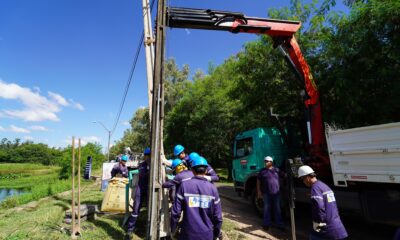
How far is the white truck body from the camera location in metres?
4.48

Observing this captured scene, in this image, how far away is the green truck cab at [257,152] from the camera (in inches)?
322

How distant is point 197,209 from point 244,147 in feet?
19.7

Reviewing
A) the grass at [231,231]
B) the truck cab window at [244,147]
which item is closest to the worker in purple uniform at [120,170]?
the truck cab window at [244,147]

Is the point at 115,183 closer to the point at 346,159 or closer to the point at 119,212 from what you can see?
the point at 119,212

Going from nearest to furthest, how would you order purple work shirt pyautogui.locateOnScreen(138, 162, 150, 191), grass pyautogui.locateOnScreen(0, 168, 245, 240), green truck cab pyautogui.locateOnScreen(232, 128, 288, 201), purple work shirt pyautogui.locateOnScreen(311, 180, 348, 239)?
purple work shirt pyautogui.locateOnScreen(311, 180, 348, 239)
grass pyautogui.locateOnScreen(0, 168, 245, 240)
purple work shirt pyautogui.locateOnScreen(138, 162, 150, 191)
green truck cab pyautogui.locateOnScreen(232, 128, 288, 201)

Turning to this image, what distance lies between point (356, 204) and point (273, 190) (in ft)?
6.30

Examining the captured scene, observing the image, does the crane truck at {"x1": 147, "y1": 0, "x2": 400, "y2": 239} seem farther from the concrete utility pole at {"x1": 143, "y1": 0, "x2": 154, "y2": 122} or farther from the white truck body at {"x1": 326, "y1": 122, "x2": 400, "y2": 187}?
the concrete utility pole at {"x1": 143, "y1": 0, "x2": 154, "y2": 122}

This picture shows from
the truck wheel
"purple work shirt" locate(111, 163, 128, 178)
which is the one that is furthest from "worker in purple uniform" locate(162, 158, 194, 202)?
"purple work shirt" locate(111, 163, 128, 178)

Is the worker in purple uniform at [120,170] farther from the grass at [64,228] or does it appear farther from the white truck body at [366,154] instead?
the white truck body at [366,154]

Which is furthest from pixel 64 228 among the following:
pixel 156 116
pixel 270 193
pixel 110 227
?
pixel 270 193

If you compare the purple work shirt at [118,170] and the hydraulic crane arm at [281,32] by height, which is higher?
the hydraulic crane arm at [281,32]

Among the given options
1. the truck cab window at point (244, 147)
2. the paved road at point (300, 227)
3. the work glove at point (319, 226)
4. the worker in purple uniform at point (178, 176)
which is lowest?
the paved road at point (300, 227)

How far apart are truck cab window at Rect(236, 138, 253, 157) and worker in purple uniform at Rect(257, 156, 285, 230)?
4.83 ft

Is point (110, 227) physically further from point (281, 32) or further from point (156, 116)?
point (281, 32)
